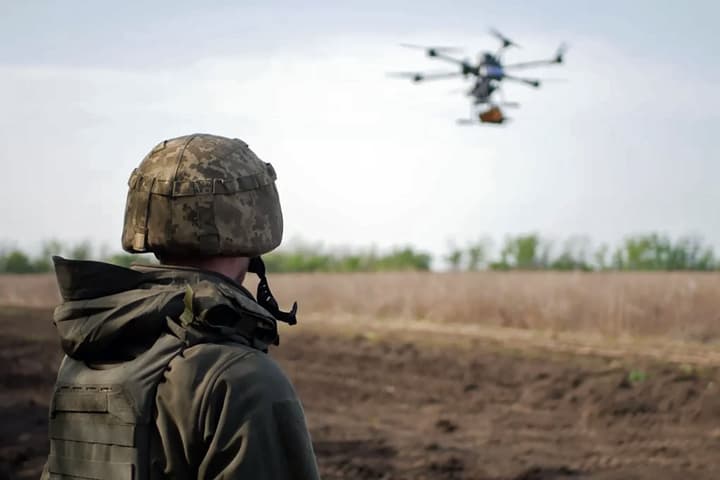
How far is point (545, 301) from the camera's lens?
58.3ft

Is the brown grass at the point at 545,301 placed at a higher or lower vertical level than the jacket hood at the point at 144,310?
lower

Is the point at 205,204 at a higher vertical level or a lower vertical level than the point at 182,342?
higher

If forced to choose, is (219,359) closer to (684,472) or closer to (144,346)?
(144,346)

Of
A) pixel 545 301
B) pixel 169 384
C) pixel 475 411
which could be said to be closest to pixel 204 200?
pixel 169 384

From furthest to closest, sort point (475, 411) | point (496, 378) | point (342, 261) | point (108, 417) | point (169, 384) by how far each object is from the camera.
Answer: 1. point (342, 261)
2. point (496, 378)
3. point (475, 411)
4. point (108, 417)
5. point (169, 384)

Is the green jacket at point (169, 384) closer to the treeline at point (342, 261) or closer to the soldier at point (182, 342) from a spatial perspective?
the soldier at point (182, 342)

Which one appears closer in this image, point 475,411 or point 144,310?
point 144,310

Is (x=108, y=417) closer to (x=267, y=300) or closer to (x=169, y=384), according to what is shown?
(x=169, y=384)

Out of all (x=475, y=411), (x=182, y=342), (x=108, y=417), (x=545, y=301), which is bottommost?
(x=475, y=411)

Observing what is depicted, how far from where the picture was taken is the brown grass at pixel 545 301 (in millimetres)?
16266

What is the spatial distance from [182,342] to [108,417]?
0.25m

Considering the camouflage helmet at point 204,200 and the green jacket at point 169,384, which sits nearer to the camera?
the green jacket at point 169,384

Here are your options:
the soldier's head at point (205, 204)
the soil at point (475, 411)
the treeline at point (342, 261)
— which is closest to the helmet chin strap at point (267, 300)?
the soldier's head at point (205, 204)

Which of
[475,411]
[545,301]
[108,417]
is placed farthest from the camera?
[545,301]
